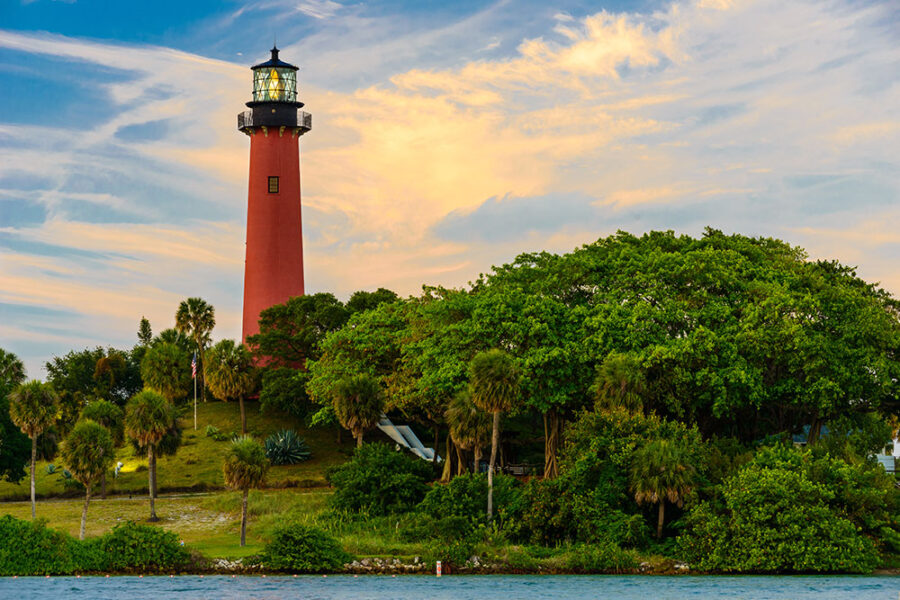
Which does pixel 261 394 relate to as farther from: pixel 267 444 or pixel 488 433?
pixel 488 433

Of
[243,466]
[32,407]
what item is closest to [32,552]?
[243,466]

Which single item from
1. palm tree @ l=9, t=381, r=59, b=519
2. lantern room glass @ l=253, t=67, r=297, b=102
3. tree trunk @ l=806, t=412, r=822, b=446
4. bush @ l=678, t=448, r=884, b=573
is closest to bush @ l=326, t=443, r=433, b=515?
bush @ l=678, t=448, r=884, b=573

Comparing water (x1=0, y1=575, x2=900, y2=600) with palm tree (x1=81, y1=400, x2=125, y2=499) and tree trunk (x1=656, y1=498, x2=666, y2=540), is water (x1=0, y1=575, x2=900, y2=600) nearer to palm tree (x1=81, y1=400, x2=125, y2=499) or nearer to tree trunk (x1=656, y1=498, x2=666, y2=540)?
tree trunk (x1=656, y1=498, x2=666, y2=540)

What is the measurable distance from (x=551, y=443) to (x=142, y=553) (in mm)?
22381

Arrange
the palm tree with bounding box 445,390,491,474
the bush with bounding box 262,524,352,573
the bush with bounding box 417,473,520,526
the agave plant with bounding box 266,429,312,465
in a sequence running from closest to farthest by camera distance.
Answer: the bush with bounding box 262,524,352,573, the bush with bounding box 417,473,520,526, the palm tree with bounding box 445,390,491,474, the agave plant with bounding box 266,429,312,465

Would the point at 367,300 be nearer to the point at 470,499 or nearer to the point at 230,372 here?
the point at 230,372

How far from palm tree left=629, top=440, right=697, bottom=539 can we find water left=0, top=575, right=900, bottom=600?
12.7 ft

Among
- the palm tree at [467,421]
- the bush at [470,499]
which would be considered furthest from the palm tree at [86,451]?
the palm tree at [467,421]

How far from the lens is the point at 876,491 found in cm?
4919

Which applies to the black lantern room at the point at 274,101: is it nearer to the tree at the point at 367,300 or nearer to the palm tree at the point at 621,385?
the tree at the point at 367,300

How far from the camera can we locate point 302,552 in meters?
46.8

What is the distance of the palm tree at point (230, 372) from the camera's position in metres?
82.7

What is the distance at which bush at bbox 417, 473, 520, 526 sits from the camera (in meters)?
51.8

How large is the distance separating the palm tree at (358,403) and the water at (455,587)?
605 inches
